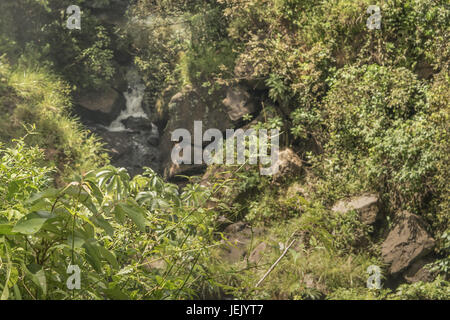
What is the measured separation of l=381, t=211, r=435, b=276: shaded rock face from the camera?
4.97 m

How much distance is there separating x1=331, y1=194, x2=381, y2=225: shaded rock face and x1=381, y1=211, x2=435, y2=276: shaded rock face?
265 mm

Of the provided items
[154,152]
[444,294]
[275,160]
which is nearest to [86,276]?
[444,294]

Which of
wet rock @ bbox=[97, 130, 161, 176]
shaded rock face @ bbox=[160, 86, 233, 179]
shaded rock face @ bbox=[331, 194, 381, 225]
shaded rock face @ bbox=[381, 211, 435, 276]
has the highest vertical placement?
shaded rock face @ bbox=[160, 86, 233, 179]

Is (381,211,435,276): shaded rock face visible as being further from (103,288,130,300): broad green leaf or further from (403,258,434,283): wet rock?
(103,288,130,300): broad green leaf

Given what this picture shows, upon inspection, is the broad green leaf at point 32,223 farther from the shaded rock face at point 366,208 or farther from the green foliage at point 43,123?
the green foliage at point 43,123

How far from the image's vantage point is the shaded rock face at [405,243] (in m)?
4.97

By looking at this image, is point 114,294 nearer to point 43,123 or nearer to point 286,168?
point 286,168

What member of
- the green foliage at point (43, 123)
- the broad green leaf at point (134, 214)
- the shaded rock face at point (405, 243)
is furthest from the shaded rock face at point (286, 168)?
the broad green leaf at point (134, 214)

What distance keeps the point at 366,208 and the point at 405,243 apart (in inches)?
24.1

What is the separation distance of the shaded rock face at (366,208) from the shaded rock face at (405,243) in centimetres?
26

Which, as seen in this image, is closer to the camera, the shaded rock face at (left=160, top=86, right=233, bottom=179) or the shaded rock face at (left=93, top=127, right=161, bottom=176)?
the shaded rock face at (left=160, top=86, right=233, bottom=179)

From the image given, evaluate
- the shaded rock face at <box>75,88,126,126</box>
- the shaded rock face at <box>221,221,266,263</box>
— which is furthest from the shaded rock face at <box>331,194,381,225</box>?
the shaded rock face at <box>75,88,126,126</box>

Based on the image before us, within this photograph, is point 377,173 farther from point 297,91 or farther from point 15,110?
point 15,110

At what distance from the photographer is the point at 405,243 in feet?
16.6
